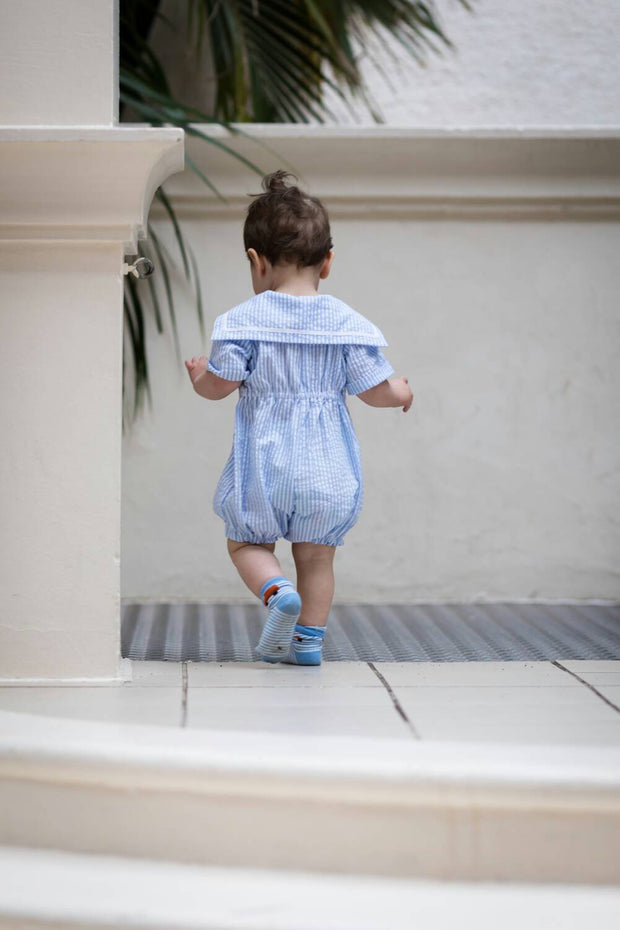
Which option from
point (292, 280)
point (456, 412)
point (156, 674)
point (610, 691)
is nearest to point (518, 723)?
point (610, 691)

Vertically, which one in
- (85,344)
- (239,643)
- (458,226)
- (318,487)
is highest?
(458,226)

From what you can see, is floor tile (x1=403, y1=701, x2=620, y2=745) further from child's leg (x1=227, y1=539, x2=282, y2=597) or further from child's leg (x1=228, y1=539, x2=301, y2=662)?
child's leg (x1=227, y1=539, x2=282, y2=597)

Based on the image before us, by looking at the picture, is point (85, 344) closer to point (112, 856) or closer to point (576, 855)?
point (112, 856)

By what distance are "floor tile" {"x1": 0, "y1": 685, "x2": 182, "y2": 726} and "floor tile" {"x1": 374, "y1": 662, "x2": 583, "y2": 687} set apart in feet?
1.61

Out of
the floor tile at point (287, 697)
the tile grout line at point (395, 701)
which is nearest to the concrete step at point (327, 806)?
the tile grout line at point (395, 701)

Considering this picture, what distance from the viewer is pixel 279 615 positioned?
2.27m

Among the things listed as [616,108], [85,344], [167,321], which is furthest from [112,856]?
[616,108]

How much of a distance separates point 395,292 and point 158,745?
2.10m

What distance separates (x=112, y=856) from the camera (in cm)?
163

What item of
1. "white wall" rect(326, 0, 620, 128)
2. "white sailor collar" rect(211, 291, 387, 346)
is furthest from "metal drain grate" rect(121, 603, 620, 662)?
"white wall" rect(326, 0, 620, 128)

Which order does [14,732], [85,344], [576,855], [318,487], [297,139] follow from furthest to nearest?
[297,139] < [318,487] < [85,344] < [14,732] < [576,855]

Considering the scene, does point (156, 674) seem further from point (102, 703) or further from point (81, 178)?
point (81, 178)

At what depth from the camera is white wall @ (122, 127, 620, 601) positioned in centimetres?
343

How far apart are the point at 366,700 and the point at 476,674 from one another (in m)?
0.36
